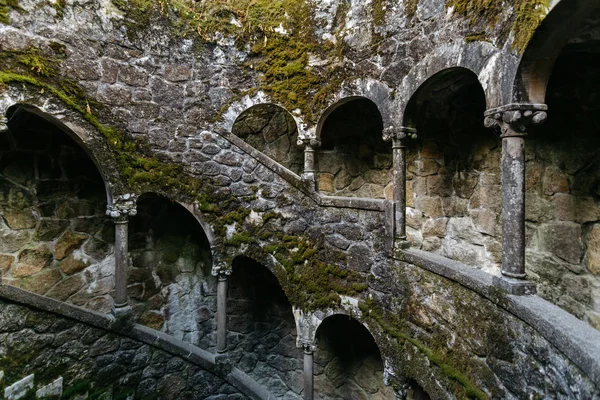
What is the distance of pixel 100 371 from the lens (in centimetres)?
372

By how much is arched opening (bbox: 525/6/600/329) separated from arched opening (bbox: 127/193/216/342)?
15.0 feet

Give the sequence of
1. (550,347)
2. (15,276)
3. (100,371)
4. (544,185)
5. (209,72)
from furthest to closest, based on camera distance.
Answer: (209,72), (15,276), (100,371), (544,185), (550,347)

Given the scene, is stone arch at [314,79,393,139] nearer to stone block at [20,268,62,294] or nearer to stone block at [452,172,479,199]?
stone block at [452,172,479,199]

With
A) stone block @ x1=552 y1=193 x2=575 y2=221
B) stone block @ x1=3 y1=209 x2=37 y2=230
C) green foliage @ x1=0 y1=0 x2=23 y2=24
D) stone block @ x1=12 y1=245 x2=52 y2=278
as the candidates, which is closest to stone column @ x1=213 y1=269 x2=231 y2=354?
stone block @ x1=12 y1=245 x2=52 y2=278

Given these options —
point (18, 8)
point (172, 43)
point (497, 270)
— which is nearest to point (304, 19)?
point (172, 43)

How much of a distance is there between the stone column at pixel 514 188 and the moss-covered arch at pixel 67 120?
376cm

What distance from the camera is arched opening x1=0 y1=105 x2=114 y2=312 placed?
3924 mm

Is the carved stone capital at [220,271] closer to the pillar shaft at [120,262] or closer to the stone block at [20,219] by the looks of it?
the pillar shaft at [120,262]

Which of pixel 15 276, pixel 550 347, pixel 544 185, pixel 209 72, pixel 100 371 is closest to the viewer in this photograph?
pixel 550 347

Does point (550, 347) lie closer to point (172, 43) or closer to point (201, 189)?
point (201, 189)

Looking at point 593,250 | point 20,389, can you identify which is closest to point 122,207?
point 20,389

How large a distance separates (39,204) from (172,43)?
8.52 feet

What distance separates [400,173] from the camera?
11.4 feet

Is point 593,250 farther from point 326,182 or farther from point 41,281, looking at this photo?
point 41,281
